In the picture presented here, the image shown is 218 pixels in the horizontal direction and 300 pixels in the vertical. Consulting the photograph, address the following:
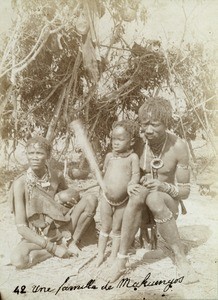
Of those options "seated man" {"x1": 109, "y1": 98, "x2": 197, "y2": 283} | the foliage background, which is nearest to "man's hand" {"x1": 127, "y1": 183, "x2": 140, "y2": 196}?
"seated man" {"x1": 109, "y1": 98, "x2": 197, "y2": 283}

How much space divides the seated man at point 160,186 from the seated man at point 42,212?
1.66 ft

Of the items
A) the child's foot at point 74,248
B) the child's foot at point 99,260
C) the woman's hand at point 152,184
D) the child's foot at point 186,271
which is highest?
the woman's hand at point 152,184

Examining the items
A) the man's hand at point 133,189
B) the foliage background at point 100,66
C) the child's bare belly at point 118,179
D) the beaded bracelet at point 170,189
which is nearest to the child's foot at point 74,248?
the child's bare belly at point 118,179

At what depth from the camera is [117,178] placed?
8.84 ft

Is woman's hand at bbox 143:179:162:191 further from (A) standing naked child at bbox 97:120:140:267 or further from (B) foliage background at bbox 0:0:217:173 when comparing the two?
(B) foliage background at bbox 0:0:217:173

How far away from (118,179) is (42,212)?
25.8 inches

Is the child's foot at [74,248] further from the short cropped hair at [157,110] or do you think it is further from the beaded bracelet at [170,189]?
the short cropped hair at [157,110]

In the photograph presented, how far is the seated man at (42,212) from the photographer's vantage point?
9.29 ft

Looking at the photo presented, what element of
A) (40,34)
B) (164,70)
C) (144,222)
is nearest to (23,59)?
(40,34)

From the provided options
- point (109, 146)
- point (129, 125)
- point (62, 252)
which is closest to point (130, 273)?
point (62, 252)

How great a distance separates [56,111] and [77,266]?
143cm

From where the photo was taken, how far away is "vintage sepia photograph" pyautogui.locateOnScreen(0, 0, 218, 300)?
2682 millimetres

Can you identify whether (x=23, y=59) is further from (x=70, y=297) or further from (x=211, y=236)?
(x=211, y=236)

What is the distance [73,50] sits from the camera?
11.1 ft
